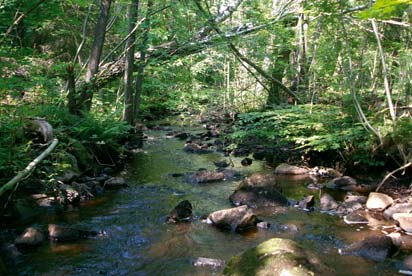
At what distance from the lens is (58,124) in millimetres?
9680

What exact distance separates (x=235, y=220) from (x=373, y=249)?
2.12m

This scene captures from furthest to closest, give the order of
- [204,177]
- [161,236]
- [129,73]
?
[129,73] → [204,177] → [161,236]

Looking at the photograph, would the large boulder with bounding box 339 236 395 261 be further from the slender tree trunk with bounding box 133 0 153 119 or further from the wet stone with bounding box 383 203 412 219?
the slender tree trunk with bounding box 133 0 153 119

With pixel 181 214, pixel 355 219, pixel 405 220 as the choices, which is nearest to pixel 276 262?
pixel 181 214

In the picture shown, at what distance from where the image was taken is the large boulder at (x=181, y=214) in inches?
275

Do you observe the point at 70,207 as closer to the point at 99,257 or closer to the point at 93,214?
the point at 93,214

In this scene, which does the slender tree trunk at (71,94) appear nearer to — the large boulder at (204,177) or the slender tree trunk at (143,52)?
the slender tree trunk at (143,52)

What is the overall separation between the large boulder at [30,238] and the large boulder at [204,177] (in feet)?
14.0

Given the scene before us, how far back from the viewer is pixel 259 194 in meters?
8.09

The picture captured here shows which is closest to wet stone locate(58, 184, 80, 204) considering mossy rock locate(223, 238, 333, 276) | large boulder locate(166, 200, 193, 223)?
large boulder locate(166, 200, 193, 223)

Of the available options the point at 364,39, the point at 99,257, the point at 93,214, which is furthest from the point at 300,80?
the point at 99,257

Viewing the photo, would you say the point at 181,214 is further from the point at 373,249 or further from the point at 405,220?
the point at 405,220

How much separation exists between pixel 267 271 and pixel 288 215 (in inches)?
127

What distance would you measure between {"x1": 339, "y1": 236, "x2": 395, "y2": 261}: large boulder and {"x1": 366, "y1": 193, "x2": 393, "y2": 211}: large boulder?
1.81 metres
